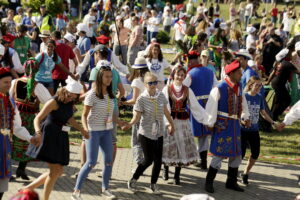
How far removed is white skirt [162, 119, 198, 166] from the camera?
26.5ft

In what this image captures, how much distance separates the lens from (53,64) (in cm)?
1049

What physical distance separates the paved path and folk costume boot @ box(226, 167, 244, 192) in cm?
8

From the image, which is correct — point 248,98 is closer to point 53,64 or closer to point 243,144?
point 243,144

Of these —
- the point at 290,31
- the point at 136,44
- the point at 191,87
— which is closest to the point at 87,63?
the point at 191,87

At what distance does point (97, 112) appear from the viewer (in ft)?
23.5

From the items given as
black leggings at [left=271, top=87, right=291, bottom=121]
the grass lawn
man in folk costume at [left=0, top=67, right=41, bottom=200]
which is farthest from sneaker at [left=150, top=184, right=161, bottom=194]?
black leggings at [left=271, top=87, right=291, bottom=121]

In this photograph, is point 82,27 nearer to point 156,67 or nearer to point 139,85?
point 156,67

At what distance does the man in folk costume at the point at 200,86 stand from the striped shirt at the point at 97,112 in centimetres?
215

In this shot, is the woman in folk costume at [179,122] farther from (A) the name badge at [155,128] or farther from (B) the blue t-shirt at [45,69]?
(B) the blue t-shirt at [45,69]

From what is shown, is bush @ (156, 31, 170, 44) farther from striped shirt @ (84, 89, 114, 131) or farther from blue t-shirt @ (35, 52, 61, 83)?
striped shirt @ (84, 89, 114, 131)

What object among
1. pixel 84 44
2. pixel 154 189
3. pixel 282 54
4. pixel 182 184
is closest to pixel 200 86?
pixel 182 184

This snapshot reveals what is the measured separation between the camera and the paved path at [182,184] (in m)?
7.70

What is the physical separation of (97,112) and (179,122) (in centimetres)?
149

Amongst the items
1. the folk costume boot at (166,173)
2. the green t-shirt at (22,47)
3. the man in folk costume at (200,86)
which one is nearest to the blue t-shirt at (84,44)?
the green t-shirt at (22,47)
